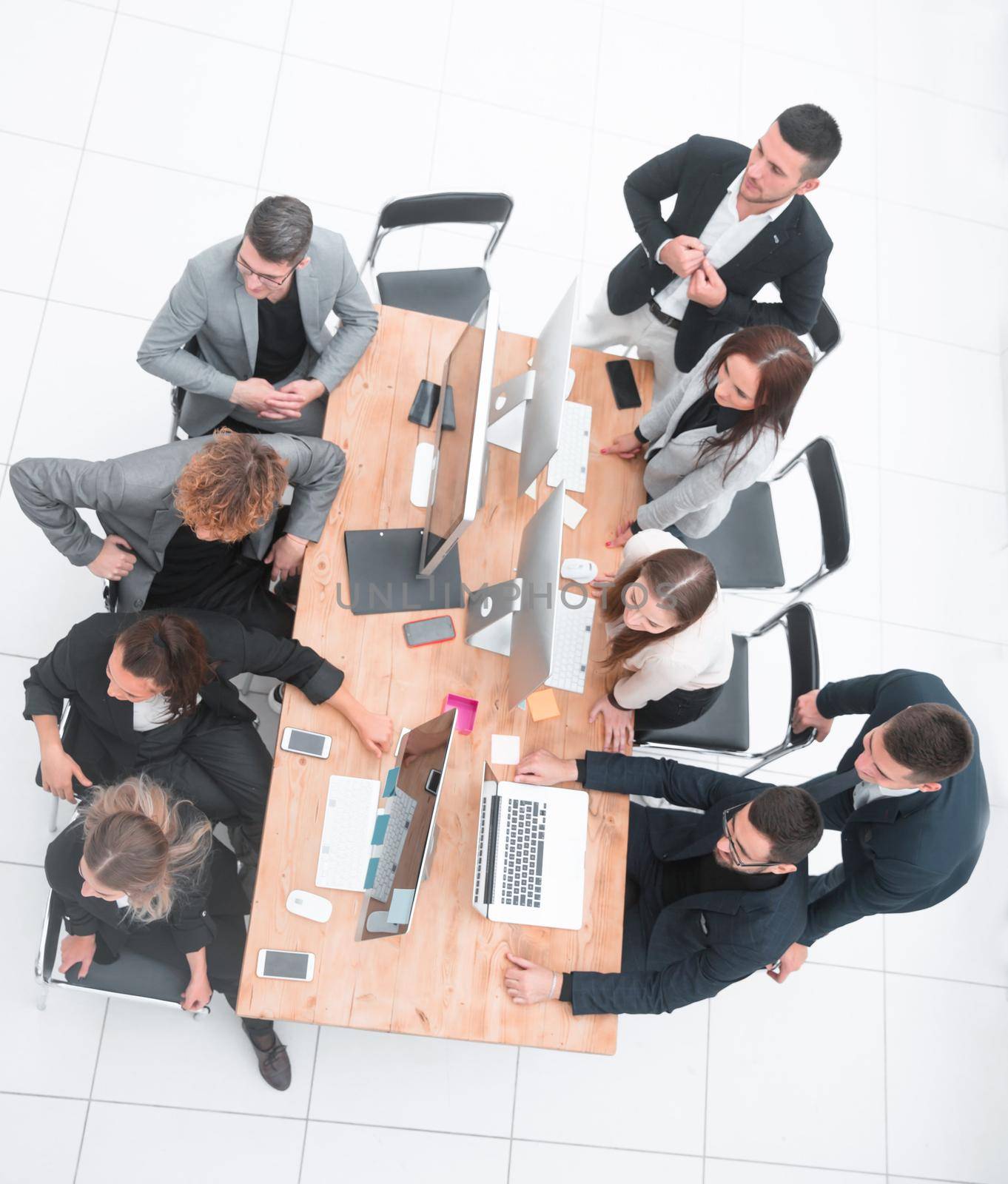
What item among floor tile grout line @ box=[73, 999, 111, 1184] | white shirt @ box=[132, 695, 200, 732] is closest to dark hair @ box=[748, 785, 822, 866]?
white shirt @ box=[132, 695, 200, 732]

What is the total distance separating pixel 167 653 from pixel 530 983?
127 centimetres

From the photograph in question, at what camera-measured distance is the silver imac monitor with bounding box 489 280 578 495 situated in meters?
2.46

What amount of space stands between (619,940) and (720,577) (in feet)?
4.41

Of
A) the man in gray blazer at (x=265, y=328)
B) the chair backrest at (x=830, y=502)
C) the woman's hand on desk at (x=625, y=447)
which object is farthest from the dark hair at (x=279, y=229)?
the chair backrest at (x=830, y=502)

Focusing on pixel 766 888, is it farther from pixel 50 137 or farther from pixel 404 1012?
pixel 50 137

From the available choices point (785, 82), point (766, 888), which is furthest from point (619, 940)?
Answer: point (785, 82)

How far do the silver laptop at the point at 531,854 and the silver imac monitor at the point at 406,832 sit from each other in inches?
6.7

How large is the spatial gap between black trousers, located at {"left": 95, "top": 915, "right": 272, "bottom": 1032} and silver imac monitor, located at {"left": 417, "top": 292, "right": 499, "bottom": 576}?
1.20 metres

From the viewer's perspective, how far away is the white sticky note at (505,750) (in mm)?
2684

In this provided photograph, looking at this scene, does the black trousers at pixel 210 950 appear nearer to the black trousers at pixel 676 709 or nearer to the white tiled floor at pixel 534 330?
the white tiled floor at pixel 534 330

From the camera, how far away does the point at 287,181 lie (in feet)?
13.2

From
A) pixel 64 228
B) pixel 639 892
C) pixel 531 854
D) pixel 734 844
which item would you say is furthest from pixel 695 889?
pixel 64 228

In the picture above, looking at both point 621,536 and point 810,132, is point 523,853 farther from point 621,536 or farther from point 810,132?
point 810,132

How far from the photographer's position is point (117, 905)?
247cm
